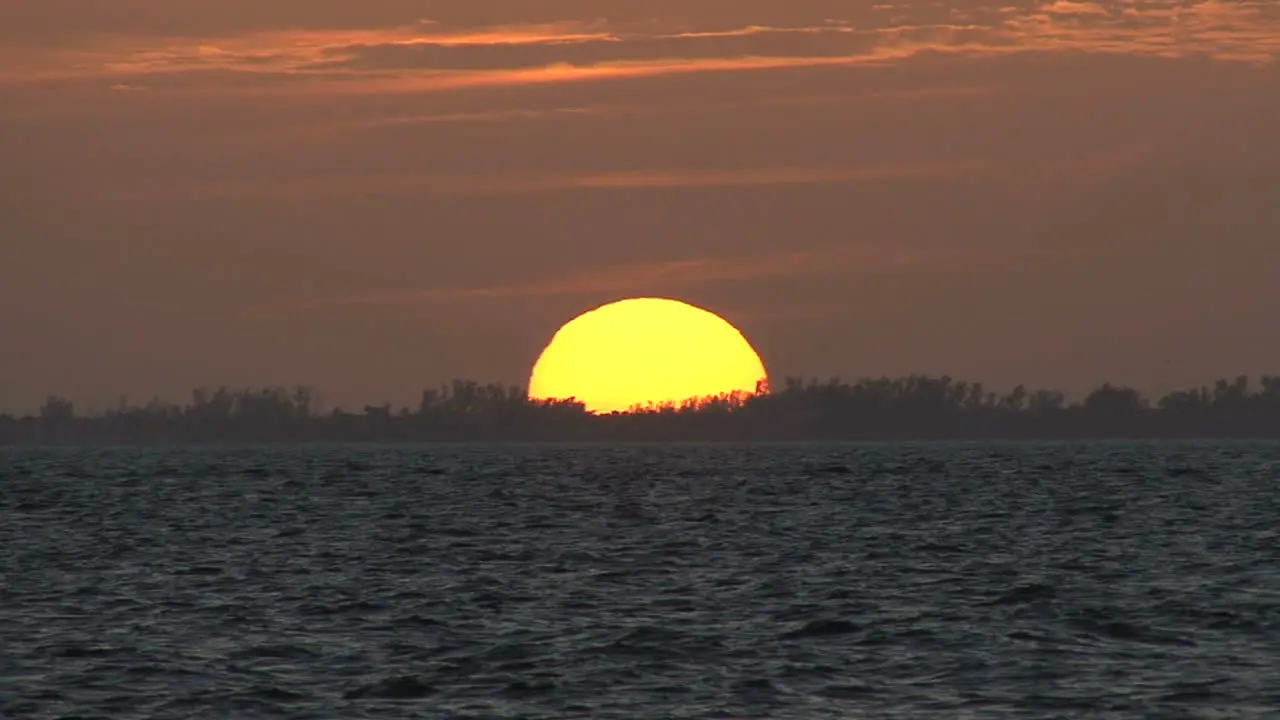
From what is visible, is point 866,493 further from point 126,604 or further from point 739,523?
point 126,604

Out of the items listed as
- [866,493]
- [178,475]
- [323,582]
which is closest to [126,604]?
[323,582]

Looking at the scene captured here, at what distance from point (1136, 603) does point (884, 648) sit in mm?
10530

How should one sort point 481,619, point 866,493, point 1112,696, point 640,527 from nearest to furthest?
point 1112,696 < point 481,619 < point 640,527 < point 866,493

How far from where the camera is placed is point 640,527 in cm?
8294

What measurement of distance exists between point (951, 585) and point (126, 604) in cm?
2052

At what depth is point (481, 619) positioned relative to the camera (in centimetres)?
4731

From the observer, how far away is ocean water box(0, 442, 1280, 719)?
3591 centimetres

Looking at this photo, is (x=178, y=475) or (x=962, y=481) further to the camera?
(x=178, y=475)

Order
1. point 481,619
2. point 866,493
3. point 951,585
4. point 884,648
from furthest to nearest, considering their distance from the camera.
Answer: point 866,493, point 951,585, point 481,619, point 884,648

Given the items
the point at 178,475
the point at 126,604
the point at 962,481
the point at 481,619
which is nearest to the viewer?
the point at 481,619

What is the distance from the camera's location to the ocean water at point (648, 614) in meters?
35.9

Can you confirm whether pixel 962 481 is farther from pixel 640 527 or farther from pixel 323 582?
pixel 323 582

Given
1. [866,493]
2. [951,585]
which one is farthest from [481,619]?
[866,493]

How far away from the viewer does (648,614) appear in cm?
4781
